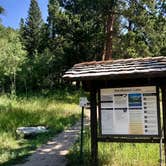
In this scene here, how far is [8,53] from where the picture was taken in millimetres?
34875

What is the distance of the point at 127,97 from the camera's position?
9.41m

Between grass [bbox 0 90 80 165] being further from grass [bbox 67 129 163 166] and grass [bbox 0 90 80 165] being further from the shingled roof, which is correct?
the shingled roof

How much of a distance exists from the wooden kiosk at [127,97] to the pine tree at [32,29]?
4749cm

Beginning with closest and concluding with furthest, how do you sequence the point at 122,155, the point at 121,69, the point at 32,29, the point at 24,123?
the point at 121,69
the point at 122,155
the point at 24,123
the point at 32,29

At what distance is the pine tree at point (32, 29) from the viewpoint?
59.2 m

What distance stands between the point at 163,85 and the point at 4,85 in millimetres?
37997

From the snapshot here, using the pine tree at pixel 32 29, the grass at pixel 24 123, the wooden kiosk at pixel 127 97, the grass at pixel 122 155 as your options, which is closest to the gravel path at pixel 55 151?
the grass at pixel 24 123

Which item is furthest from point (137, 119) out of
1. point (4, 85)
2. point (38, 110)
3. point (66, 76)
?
point (4, 85)

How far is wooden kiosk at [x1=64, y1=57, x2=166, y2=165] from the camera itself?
9039 mm

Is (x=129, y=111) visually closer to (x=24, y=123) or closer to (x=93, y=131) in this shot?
(x=93, y=131)

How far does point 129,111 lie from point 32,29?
56098mm

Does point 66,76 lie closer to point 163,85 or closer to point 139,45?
point 163,85

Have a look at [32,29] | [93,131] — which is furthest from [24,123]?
[32,29]

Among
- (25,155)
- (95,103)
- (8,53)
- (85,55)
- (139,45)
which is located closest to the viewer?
(95,103)
